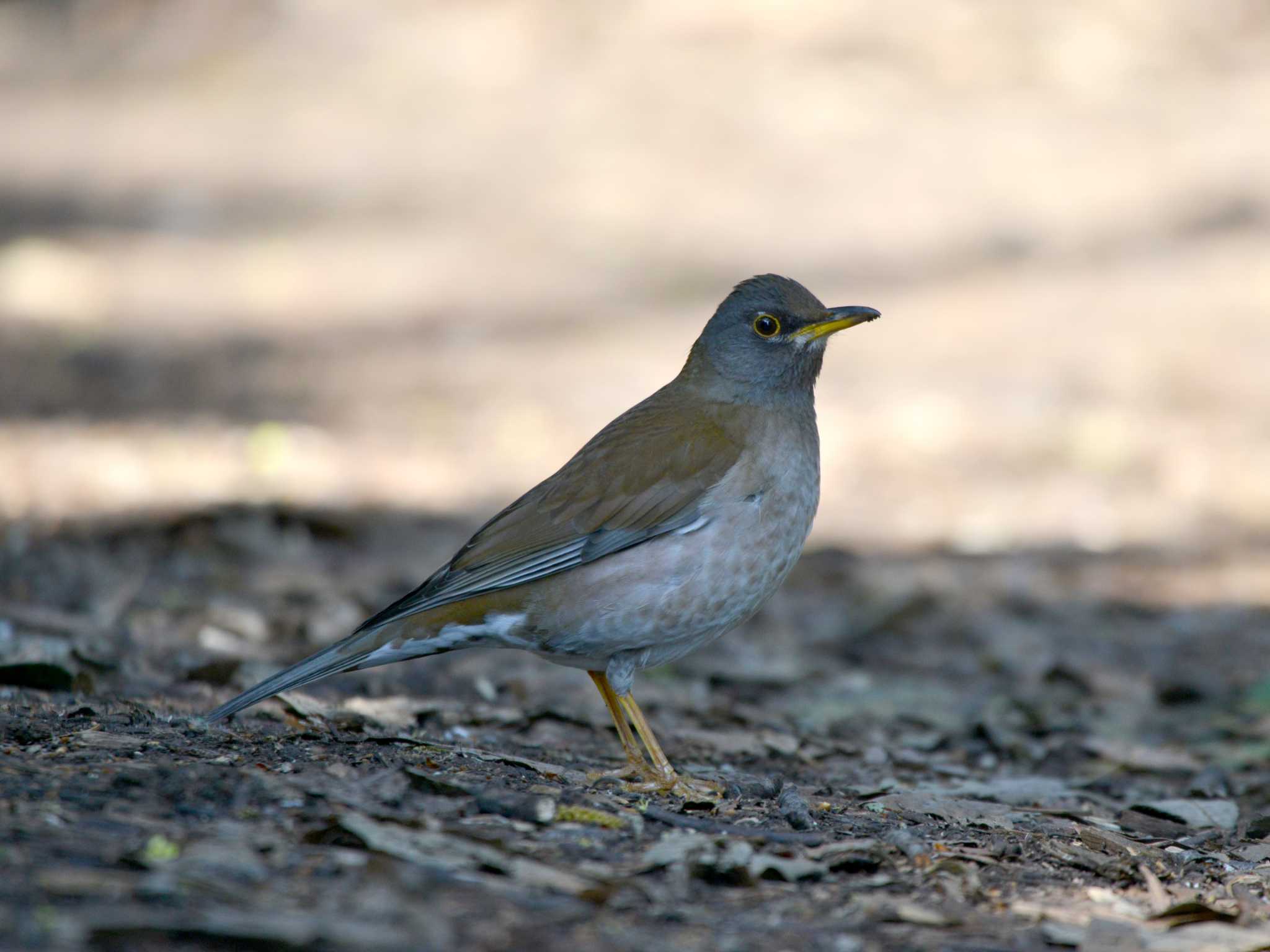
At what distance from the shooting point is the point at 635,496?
18.0ft

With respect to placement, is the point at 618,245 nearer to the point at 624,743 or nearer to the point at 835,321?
the point at 835,321

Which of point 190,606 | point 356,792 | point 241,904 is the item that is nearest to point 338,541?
point 190,606

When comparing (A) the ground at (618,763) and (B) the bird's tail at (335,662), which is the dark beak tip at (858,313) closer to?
(A) the ground at (618,763)

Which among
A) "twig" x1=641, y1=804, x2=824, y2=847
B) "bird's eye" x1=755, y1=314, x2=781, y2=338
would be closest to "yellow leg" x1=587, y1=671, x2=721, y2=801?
"twig" x1=641, y1=804, x2=824, y2=847

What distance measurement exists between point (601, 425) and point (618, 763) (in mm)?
5932

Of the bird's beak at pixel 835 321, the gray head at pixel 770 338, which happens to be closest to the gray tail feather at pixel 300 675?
the gray head at pixel 770 338

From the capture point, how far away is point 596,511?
5488mm

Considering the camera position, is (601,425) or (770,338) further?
(601,425)

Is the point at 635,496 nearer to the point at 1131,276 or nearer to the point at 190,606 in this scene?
the point at 190,606

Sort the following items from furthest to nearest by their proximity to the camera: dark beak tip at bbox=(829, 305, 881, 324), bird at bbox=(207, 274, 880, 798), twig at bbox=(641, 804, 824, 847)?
dark beak tip at bbox=(829, 305, 881, 324)
bird at bbox=(207, 274, 880, 798)
twig at bbox=(641, 804, 824, 847)

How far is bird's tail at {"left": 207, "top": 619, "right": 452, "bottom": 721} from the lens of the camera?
192 inches

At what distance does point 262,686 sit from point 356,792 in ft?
3.33

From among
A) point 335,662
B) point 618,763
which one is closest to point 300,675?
point 335,662

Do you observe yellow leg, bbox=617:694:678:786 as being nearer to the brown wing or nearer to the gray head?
the brown wing
